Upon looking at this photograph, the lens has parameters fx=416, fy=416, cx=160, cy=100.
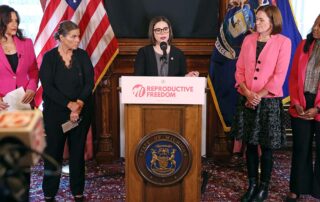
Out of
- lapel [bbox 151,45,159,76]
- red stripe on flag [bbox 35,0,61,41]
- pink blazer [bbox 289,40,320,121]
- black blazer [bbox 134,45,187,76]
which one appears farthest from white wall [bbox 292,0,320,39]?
red stripe on flag [bbox 35,0,61,41]

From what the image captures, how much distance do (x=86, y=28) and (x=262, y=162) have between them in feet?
6.04

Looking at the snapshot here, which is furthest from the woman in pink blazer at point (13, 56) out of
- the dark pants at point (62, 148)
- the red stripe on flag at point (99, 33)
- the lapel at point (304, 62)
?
the lapel at point (304, 62)

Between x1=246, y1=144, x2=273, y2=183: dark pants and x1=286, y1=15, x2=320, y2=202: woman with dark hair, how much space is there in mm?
189

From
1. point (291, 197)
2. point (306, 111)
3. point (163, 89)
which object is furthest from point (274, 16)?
point (291, 197)

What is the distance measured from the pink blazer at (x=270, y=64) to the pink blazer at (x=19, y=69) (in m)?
1.57

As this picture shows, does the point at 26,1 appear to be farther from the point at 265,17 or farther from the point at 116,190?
the point at 265,17

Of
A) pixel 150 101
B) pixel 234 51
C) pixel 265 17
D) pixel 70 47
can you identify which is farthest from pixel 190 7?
pixel 150 101

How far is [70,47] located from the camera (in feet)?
9.32

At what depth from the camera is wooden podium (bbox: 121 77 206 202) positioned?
2412mm

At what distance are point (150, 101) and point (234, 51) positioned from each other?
1468 millimetres

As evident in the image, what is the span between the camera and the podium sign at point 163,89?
240cm

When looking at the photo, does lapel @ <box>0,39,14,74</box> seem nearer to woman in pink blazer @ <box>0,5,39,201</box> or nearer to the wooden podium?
woman in pink blazer @ <box>0,5,39,201</box>

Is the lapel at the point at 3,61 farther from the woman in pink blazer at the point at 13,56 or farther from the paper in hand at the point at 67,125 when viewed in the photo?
the paper in hand at the point at 67,125

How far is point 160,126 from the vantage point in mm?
2518
